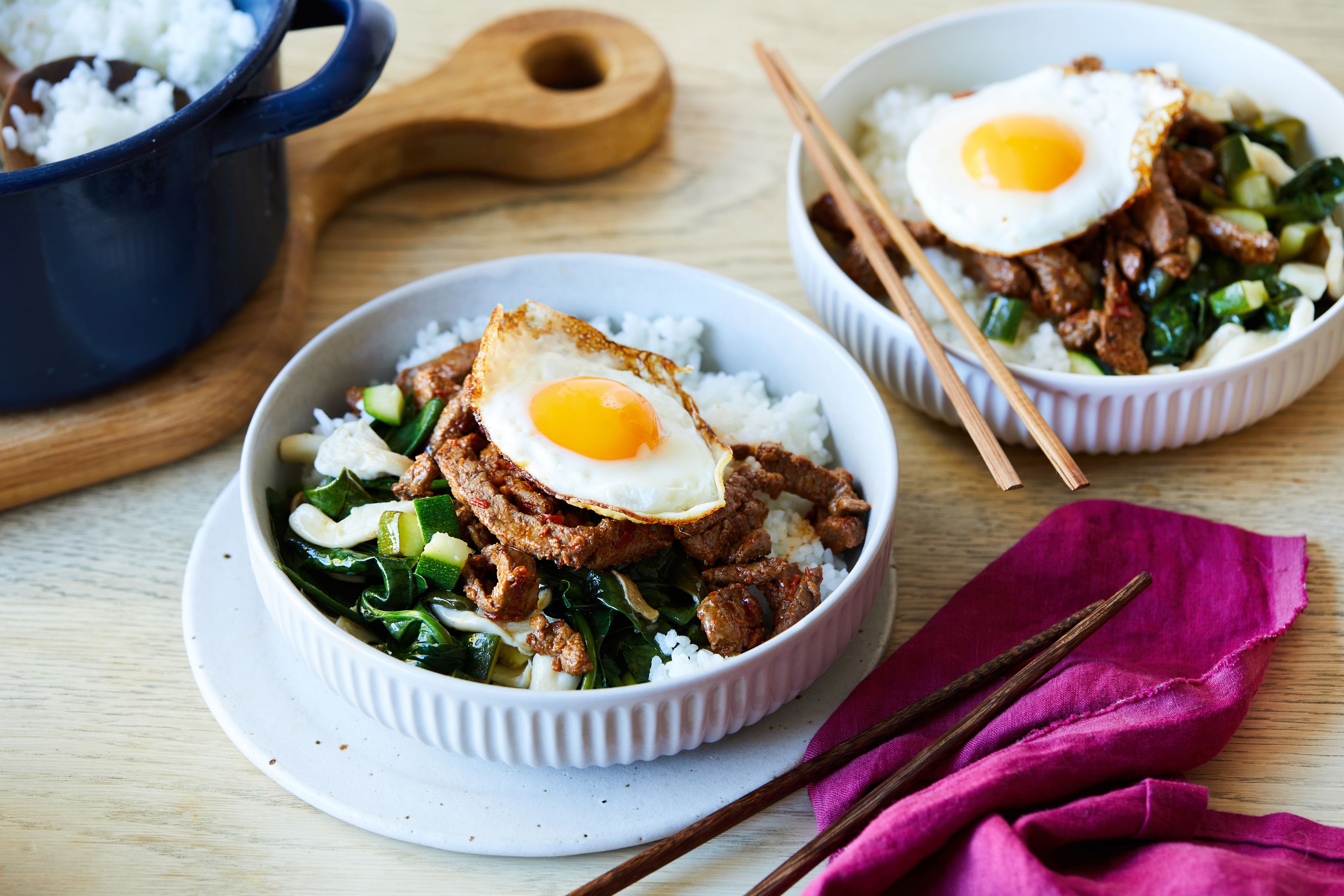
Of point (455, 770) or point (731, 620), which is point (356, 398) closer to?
point (455, 770)

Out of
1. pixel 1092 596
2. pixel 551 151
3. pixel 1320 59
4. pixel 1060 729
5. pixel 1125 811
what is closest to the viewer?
pixel 1125 811

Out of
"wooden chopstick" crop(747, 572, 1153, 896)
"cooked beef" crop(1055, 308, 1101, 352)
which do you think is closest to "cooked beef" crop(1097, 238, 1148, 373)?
"cooked beef" crop(1055, 308, 1101, 352)

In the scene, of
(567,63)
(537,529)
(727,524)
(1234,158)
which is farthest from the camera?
(567,63)

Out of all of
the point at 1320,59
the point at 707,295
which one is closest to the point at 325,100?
the point at 707,295

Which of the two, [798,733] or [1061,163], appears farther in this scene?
[1061,163]

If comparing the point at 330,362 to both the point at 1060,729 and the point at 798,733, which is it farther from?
the point at 1060,729

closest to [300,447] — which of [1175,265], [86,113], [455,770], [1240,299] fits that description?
[455,770]
